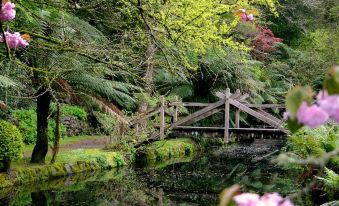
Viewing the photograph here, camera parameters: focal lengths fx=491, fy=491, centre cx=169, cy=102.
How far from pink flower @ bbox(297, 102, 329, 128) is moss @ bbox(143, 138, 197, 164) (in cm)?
1015

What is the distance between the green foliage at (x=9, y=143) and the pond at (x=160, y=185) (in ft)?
1.69

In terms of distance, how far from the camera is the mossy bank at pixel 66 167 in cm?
759

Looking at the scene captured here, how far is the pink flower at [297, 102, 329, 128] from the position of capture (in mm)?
804

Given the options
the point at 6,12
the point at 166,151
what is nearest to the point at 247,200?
the point at 6,12

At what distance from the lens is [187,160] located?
11.5 meters

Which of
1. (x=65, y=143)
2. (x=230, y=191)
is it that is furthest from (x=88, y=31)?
(x=230, y=191)

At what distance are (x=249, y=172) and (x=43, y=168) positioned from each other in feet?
13.5

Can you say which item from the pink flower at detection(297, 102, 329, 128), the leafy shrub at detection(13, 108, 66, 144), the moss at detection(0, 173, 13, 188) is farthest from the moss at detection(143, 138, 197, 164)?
the pink flower at detection(297, 102, 329, 128)

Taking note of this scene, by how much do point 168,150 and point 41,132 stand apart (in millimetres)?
3951

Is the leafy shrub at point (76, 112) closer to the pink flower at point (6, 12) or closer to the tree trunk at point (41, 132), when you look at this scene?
the tree trunk at point (41, 132)

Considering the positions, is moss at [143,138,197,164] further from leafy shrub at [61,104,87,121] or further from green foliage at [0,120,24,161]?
green foliage at [0,120,24,161]

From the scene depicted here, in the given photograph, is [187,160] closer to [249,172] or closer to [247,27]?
[249,172]

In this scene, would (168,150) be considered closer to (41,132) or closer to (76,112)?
(76,112)

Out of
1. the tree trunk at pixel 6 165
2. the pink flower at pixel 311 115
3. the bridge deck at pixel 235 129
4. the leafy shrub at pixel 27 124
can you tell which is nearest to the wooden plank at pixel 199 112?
the bridge deck at pixel 235 129
